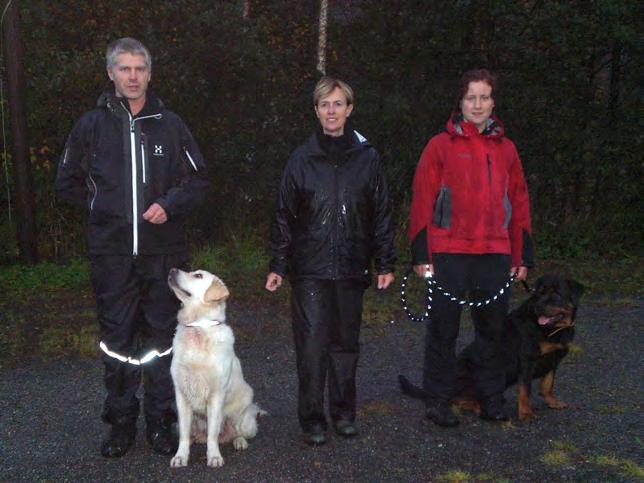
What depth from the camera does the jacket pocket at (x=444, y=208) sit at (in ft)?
15.8

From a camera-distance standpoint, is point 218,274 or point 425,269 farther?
point 218,274

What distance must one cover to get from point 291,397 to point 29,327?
325 cm

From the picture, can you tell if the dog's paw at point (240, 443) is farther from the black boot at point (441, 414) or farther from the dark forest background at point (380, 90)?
the dark forest background at point (380, 90)

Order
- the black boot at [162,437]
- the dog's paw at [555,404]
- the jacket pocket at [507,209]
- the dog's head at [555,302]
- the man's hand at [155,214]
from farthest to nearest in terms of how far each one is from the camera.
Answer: the dog's paw at [555,404] < the dog's head at [555,302] < the jacket pocket at [507,209] < the black boot at [162,437] < the man's hand at [155,214]

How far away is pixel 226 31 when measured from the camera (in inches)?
432

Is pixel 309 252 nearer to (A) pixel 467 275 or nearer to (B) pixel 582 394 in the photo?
(A) pixel 467 275

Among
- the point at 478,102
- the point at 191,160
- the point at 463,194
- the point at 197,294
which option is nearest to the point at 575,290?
the point at 463,194

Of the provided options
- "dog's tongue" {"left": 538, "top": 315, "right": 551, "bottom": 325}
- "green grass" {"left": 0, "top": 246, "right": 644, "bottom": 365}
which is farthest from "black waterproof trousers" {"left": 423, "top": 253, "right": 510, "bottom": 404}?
"green grass" {"left": 0, "top": 246, "right": 644, "bottom": 365}

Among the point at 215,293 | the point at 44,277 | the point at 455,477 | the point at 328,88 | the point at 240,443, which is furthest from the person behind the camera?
the point at 44,277

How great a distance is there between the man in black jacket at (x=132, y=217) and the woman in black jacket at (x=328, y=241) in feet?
1.88

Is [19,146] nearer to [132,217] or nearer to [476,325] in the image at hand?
[132,217]

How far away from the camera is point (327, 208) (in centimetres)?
464

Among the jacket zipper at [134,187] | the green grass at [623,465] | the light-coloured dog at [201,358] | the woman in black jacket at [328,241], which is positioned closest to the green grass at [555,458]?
the green grass at [623,465]

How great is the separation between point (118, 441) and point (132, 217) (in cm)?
129
